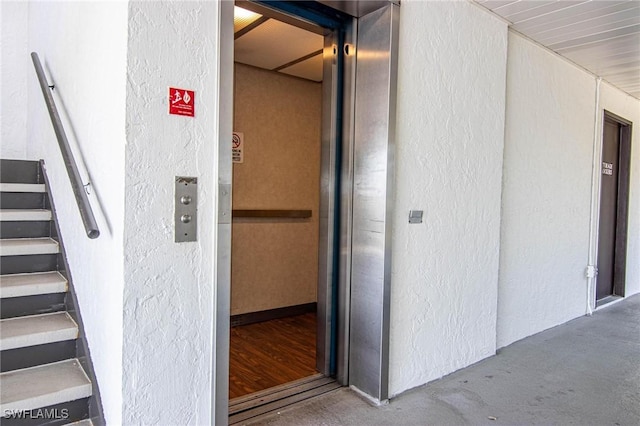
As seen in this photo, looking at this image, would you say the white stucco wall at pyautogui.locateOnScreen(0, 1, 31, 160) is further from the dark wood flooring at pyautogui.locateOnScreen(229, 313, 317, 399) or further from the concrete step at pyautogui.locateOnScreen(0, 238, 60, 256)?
the dark wood flooring at pyautogui.locateOnScreen(229, 313, 317, 399)

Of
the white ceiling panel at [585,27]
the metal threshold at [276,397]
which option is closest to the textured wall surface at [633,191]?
the white ceiling panel at [585,27]

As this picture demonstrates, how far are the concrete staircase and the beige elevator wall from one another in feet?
5.57

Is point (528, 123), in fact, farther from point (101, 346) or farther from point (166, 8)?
point (101, 346)

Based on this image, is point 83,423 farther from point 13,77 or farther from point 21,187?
point 13,77

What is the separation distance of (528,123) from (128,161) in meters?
3.32

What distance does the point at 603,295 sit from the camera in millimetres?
5180

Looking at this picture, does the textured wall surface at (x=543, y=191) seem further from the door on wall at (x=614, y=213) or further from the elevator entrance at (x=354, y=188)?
the elevator entrance at (x=354, y=188)

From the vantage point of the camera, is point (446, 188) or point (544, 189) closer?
point (446, 188)

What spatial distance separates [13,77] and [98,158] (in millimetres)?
2408

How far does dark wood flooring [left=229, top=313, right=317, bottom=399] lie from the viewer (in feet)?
9.00

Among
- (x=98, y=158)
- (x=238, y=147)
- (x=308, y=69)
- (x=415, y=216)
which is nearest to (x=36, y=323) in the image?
(x=98, y=158)

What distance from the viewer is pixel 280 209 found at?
169 inches

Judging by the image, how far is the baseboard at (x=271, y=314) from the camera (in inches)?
158

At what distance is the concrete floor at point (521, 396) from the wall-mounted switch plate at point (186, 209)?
3.75 ft
